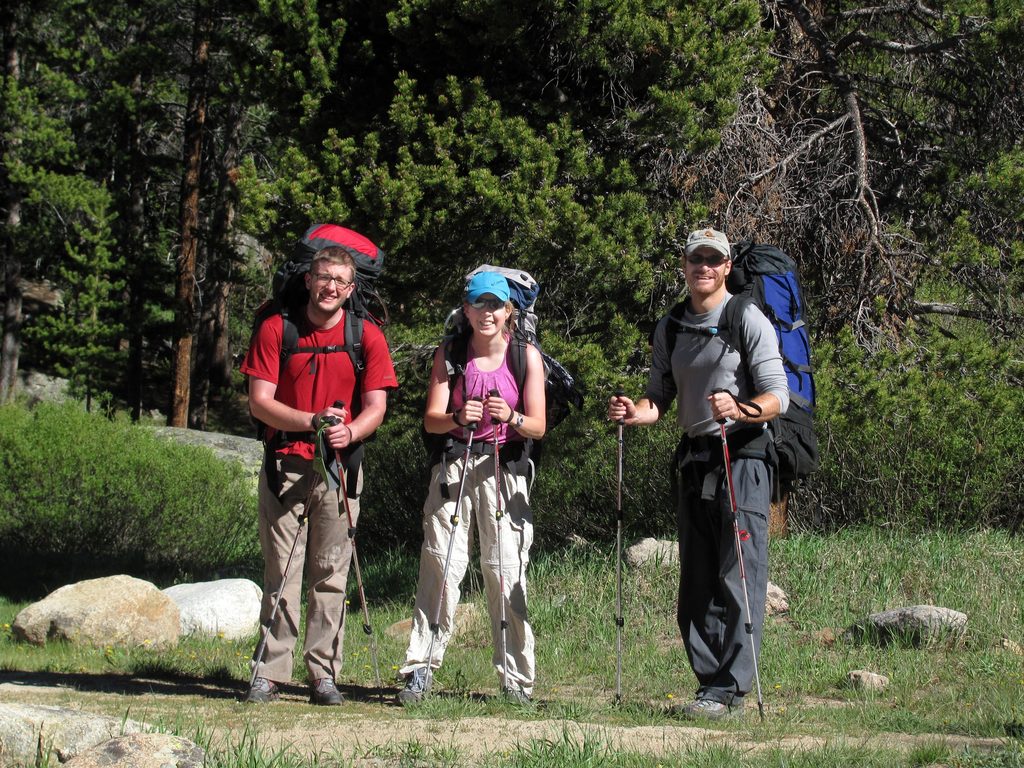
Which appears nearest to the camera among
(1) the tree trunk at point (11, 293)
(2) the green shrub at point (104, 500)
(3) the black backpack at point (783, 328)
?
(3) the black backpack at point (783, 328)

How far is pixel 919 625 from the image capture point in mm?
6531

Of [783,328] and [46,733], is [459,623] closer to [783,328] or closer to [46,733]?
[783,328]

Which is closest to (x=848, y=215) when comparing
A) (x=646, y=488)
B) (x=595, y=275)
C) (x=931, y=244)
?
(x=931, y=244)

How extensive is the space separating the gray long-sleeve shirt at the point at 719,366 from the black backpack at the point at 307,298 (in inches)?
56.4

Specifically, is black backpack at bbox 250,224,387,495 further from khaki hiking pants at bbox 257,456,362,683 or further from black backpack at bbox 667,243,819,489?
black backpack at bbox 667,243,819,489

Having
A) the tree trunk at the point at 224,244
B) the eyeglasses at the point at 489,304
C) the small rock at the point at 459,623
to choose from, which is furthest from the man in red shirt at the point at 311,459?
the tree trunk at the point at 224,244

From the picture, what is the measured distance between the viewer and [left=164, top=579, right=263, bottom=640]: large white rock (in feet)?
26.8

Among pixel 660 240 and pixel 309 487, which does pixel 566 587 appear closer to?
pixel 660 240

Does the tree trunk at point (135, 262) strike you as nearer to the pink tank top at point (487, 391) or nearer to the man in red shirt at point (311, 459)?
the man in red shirt at point (311, 459)

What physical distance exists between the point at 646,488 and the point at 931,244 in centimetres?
350

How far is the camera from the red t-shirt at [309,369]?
17.3ft

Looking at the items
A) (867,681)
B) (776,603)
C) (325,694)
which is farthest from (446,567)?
(776,603)

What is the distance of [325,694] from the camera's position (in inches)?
206

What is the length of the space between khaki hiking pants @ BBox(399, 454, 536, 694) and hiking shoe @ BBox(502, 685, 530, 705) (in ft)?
0.07
